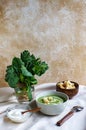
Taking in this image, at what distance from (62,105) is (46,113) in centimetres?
8

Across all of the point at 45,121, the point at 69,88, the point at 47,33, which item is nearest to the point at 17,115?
the point at 45,121

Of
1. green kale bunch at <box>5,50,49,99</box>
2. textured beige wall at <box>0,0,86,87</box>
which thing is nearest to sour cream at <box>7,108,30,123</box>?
green kale bunch at <box>5,50,49,99</box>

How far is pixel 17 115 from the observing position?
1.07 m

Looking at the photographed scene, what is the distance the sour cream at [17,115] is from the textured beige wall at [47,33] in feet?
1.37

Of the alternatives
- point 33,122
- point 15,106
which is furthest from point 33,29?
point 33,122

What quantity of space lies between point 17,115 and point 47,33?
61 cm

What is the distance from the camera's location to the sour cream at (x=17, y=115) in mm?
1035

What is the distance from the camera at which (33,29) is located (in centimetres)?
145

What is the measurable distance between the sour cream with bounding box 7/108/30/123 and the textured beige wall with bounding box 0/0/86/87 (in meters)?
0.42

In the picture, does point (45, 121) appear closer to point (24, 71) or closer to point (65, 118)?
point (65, 118)

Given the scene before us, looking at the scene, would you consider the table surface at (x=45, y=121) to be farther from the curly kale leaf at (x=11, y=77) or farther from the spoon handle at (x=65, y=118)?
the curly kale leaf at (x=11, y=77)

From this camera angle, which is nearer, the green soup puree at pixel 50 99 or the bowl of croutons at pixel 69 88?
the green soup puree at pixel 50 99

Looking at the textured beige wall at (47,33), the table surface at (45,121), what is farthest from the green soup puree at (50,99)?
the textured beige wall at (47,33)

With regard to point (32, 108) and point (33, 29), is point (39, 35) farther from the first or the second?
point (32, 108)
